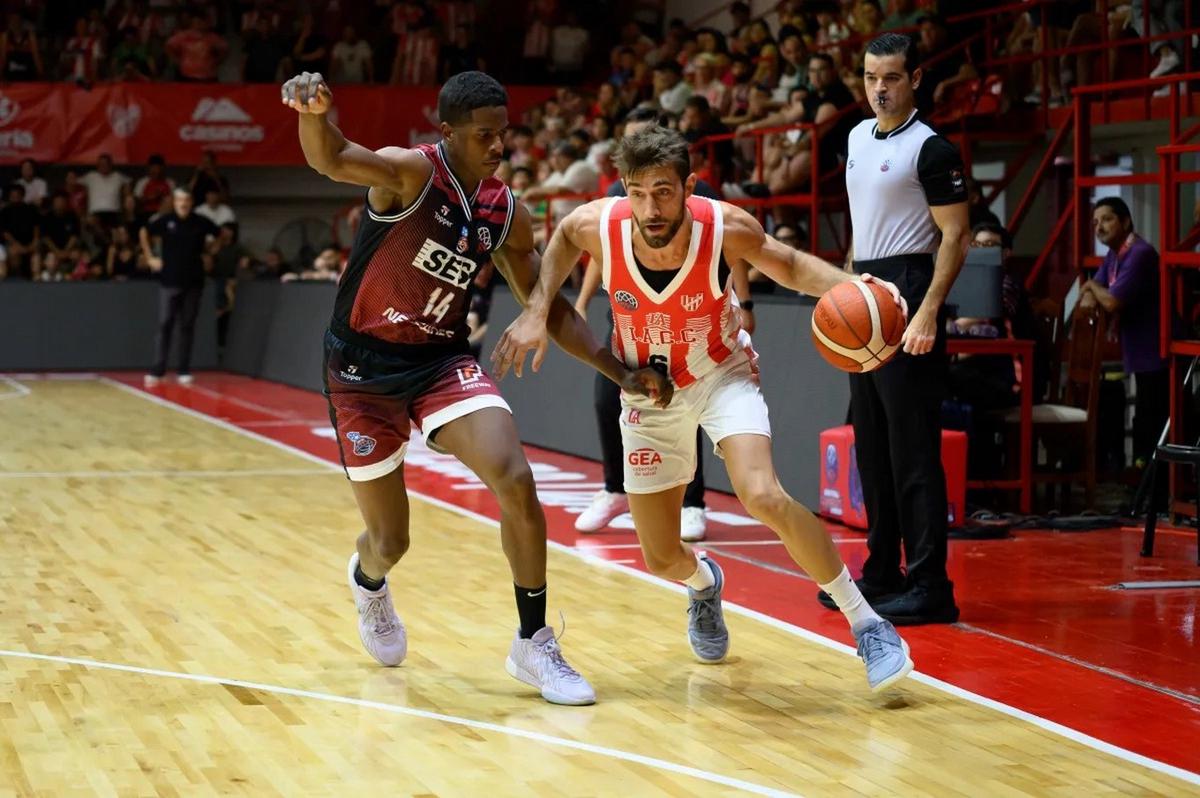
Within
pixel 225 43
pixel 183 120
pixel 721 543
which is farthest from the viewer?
pixel 225 43

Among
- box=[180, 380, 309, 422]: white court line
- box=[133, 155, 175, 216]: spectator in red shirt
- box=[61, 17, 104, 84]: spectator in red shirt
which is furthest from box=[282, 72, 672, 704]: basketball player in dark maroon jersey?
box=[61, 17, 104, 84]: spectator in red shirt

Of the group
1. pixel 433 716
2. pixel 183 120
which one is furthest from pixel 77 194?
pixel 433 716

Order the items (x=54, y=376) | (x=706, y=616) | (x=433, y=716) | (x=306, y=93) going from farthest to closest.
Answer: (x=54, y=376), (x=706, y=616), (x=433, y=716), (x=306, y=93)

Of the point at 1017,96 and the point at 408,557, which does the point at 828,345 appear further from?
the point at 1017,96

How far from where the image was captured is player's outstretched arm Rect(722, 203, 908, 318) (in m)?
5.73

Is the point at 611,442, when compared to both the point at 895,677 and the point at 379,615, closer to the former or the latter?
the point at 379,615

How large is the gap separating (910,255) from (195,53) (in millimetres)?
18515

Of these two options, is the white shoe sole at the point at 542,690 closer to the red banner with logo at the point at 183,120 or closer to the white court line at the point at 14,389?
the white court line at the point at 14,389

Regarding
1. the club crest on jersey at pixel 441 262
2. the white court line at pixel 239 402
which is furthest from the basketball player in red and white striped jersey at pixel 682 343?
the white court line at pixel 239 402

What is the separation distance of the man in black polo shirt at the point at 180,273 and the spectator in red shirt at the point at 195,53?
14.8ft

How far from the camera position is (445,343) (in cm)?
585

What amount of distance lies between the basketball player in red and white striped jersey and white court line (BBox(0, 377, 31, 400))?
1290cm

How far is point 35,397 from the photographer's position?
1756cm

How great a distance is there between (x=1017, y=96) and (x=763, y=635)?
879cm
